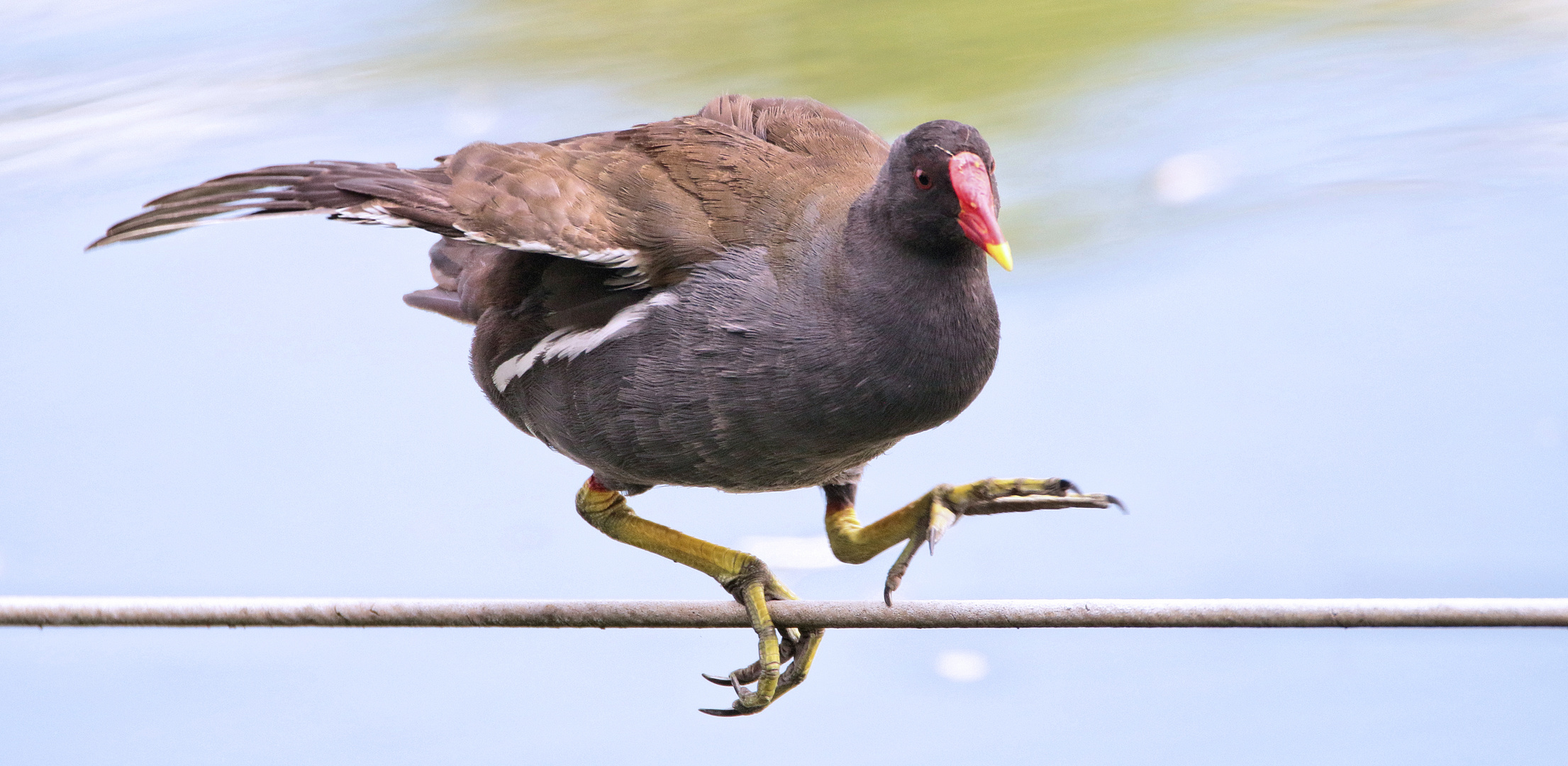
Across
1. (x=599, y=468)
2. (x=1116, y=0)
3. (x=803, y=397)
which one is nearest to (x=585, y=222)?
(x=803, y=397)

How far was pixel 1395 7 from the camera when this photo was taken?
5969mm

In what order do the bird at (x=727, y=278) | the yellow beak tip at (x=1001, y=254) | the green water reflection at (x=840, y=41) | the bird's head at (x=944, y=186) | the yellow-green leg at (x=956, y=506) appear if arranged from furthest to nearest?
the green water reflection at (x=840, y=41) → the yellow-green leg at (x=956, y=506) → the bird at (x=727, y=278) → the bird's head at (x=944, y=186) → the yellow beak tip at (x=1001, y=254)

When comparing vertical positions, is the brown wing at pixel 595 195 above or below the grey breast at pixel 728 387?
above

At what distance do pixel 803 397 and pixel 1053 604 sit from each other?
54 cm

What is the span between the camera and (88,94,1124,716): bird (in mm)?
2396

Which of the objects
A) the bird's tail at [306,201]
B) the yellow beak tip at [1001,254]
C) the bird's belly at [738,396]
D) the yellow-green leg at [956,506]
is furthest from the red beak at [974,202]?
the bird's tail at [306,201]

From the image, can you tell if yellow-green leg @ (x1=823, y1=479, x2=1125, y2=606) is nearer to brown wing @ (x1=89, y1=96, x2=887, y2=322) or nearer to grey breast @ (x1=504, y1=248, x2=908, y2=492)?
grey breast @ (x1=504, y1=248, x2=908, y2=492)

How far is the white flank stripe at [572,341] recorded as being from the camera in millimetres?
2596

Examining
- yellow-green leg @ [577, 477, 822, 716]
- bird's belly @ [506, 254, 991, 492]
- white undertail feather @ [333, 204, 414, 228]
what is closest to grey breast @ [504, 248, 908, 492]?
bird's belly @ [506, 254, 991, 492]

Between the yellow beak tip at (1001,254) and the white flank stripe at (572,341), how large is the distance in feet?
2.02

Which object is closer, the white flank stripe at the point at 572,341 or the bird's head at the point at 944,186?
the bird's head at the point at 944,186

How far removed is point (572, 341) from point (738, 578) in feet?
2.10

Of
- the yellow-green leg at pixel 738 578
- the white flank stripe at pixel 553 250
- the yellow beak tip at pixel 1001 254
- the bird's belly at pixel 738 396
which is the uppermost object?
the white flank stripe at pixel 553 250

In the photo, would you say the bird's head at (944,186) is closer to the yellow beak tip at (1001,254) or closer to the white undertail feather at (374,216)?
the yellow beak tip at (1001,254)
